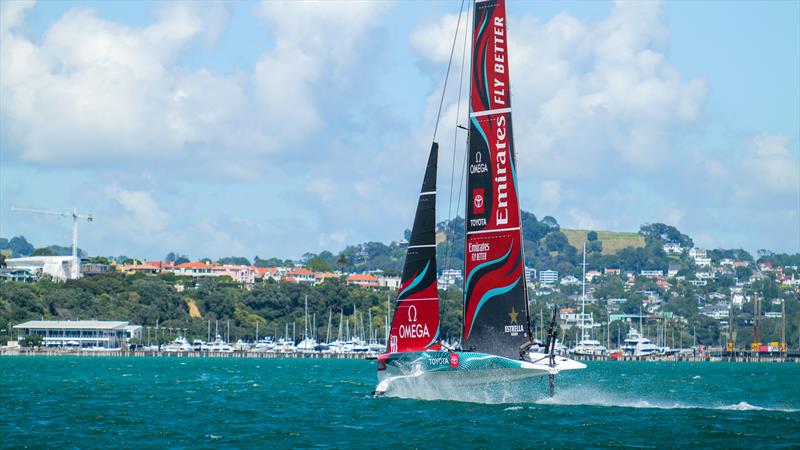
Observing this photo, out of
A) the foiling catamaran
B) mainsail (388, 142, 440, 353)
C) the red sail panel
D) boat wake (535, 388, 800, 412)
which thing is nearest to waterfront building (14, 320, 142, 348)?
boat wake (535, 388, 800, 412)

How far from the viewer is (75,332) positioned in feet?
538

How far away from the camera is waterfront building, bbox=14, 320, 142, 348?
162 metres

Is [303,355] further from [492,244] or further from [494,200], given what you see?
[494,200]

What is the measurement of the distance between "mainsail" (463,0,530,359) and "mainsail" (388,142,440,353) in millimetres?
2697

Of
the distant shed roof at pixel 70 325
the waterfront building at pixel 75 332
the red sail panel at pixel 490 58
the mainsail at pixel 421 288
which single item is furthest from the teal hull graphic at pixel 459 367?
the distant shed roof at pixel 70 325

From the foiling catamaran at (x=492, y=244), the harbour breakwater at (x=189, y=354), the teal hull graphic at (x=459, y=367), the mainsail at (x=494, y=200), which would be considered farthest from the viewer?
the harbour breakwater at (x=189, y=354)

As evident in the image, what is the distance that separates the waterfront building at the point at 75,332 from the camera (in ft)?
531

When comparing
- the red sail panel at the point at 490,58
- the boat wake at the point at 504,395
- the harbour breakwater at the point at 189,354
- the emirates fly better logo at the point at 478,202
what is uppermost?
the red sail panel at the point at 490,58

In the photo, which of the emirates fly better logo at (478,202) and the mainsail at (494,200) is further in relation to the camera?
the emirates fly better logo at (478,202)

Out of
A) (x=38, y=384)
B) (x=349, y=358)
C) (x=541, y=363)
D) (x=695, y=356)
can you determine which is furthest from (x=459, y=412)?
(x=695, y=356)

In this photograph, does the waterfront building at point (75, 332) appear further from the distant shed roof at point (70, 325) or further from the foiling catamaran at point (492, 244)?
the foiling catamaran at point (492, 244)

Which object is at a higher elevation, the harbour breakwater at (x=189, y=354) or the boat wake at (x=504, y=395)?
the harbour breakwater at (x=189, y=354)

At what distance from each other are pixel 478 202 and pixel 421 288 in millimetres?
4647

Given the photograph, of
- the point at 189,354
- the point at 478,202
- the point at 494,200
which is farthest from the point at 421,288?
the point at 189,354
